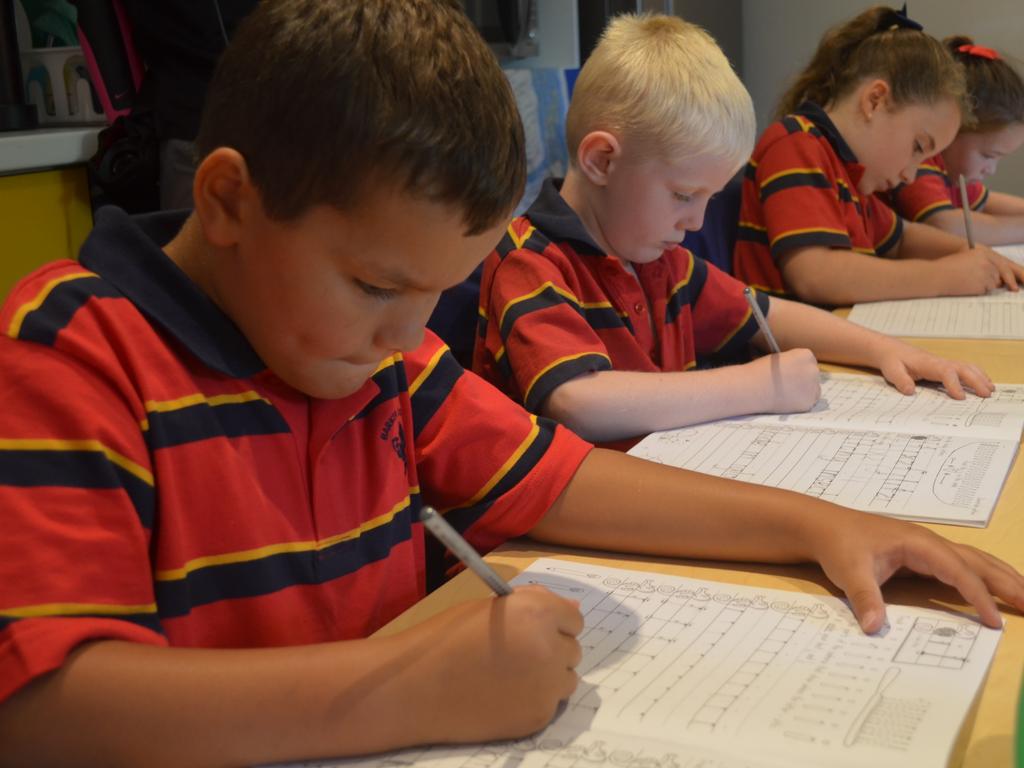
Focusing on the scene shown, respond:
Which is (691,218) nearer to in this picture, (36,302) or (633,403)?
(633,403)

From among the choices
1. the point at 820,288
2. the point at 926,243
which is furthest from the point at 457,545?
the point at 926,243

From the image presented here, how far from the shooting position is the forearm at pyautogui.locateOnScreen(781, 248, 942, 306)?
5.77ft

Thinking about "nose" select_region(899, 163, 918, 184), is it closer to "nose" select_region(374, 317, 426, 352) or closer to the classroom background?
the classroom background

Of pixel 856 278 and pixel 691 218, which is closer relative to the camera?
pixel 691 218

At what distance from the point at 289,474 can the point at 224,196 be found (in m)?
0.18

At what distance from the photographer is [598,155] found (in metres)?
1.29

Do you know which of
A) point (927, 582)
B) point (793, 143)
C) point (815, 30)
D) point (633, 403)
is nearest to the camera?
point (927, 582)

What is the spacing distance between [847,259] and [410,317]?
1.27 meters

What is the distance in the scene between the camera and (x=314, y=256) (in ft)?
2.08

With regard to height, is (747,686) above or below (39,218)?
below

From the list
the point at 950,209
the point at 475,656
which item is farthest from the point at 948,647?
the point at 950,209

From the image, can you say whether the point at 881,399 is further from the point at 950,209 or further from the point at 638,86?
the point at 950,209

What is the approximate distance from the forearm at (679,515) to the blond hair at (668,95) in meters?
0.52

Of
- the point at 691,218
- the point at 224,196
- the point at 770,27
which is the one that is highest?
→ the point at 770,27
